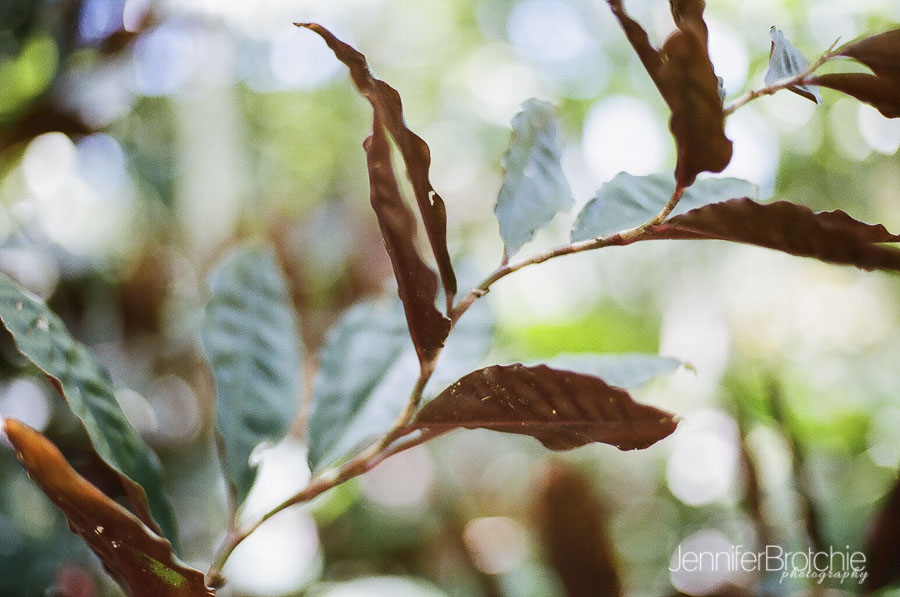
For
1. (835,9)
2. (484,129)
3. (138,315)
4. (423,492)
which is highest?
(835,9)

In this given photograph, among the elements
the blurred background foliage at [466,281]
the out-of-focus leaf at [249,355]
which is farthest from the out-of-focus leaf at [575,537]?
the out-of-focus leaf at [249,355]

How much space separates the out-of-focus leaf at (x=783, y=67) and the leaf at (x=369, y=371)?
23 centimetres

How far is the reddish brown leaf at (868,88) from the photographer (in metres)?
0.25

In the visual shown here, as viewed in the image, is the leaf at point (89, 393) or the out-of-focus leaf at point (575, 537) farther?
the out-of-focus leaf at point (575, 537)

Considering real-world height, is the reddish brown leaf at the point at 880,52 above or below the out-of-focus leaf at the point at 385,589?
above

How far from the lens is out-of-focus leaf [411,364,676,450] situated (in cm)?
24

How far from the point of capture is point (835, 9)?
34.9 inches

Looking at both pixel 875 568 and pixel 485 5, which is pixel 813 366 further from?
pixel 485 5

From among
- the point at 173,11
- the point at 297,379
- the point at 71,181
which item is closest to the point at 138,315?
the point at 71,181

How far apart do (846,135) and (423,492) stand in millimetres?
868

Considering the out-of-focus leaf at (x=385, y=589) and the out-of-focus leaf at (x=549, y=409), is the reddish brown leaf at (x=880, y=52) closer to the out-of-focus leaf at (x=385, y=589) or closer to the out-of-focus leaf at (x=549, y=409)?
the out-of-focus leaf at (x=549, y=409)

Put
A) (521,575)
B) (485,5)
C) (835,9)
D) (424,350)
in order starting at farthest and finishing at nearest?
(485,5), (835,9), (521,575), (424,350)

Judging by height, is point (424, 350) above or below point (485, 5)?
below

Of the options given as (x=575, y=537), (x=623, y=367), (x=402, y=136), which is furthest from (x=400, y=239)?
(x=575, y=537)
